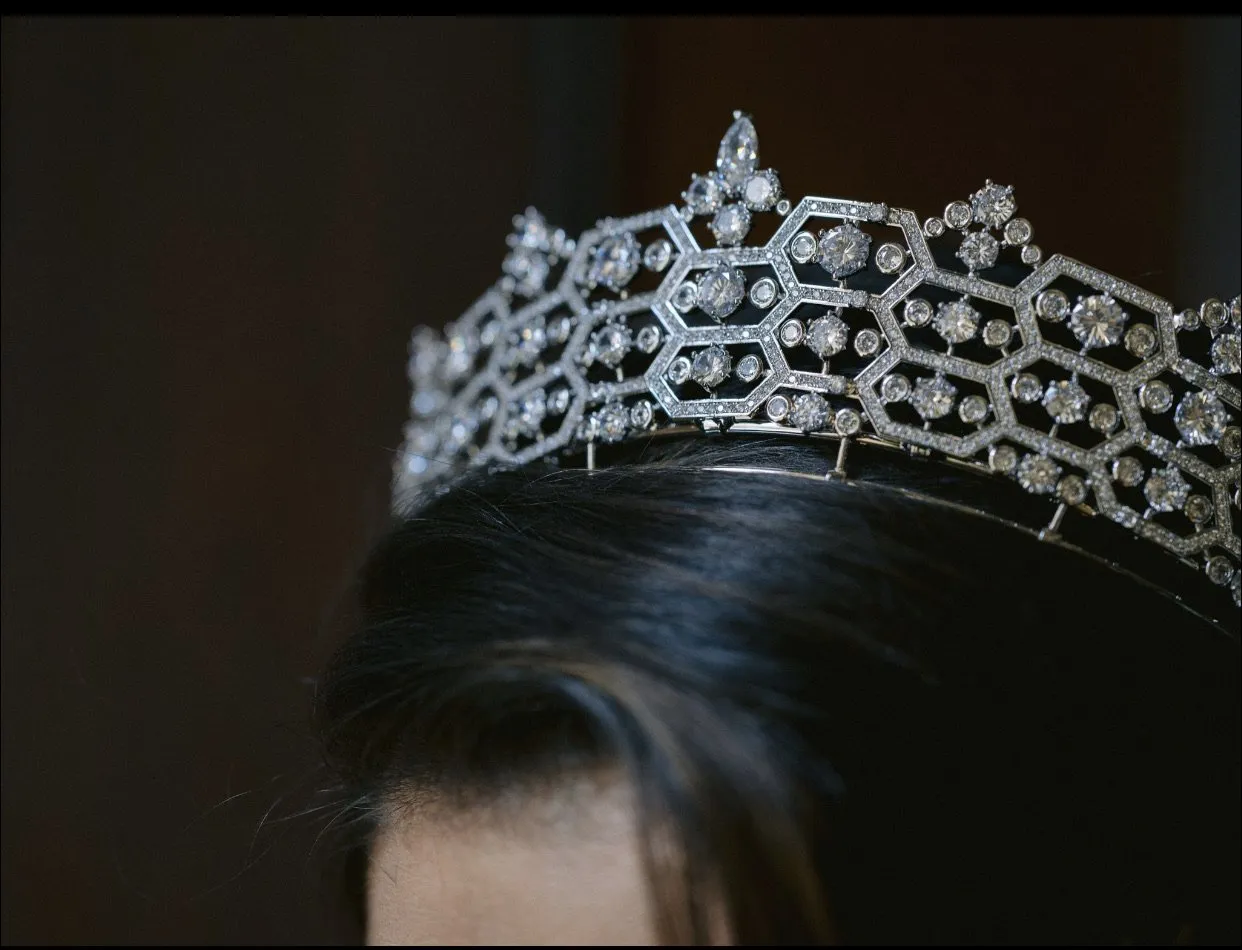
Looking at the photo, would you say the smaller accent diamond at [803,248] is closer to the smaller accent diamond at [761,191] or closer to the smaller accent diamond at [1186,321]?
the smaller accent diamond at [761,191]

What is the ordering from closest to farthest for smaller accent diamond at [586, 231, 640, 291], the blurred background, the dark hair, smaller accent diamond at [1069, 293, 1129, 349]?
the dark hair → smaller accent diamond at [1069, 293, 1129, 349] → smaller accent diamond at [586, 231, 640, 291] → the blurred background

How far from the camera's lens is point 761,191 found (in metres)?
0.56

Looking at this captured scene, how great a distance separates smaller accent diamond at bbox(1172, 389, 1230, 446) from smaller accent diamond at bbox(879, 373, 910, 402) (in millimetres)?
124

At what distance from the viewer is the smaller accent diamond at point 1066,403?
0.50 m

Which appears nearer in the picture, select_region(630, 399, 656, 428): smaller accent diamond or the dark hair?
the dark hair

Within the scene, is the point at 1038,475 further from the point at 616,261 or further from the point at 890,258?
the point at 616,261

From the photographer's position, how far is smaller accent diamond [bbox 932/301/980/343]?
50cm

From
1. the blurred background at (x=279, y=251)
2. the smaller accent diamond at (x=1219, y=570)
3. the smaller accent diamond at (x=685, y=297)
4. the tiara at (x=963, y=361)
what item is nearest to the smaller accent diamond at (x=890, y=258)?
the tiara at (x=963, y=361)

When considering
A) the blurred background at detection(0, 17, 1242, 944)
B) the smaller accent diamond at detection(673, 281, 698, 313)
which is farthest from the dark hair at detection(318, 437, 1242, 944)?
the blurred background at detection(0, 17, 1242, 944)

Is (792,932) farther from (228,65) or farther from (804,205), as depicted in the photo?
(228,65)

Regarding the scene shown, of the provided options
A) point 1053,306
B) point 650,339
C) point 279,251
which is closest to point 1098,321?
point 1053,306

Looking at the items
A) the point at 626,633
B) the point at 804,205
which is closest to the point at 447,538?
the point at 626,633

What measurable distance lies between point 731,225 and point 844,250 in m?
0.07

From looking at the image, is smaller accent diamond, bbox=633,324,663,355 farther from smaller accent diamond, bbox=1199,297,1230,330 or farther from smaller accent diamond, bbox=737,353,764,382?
smaller accent diamond, bbox=1199,297,1230,330
